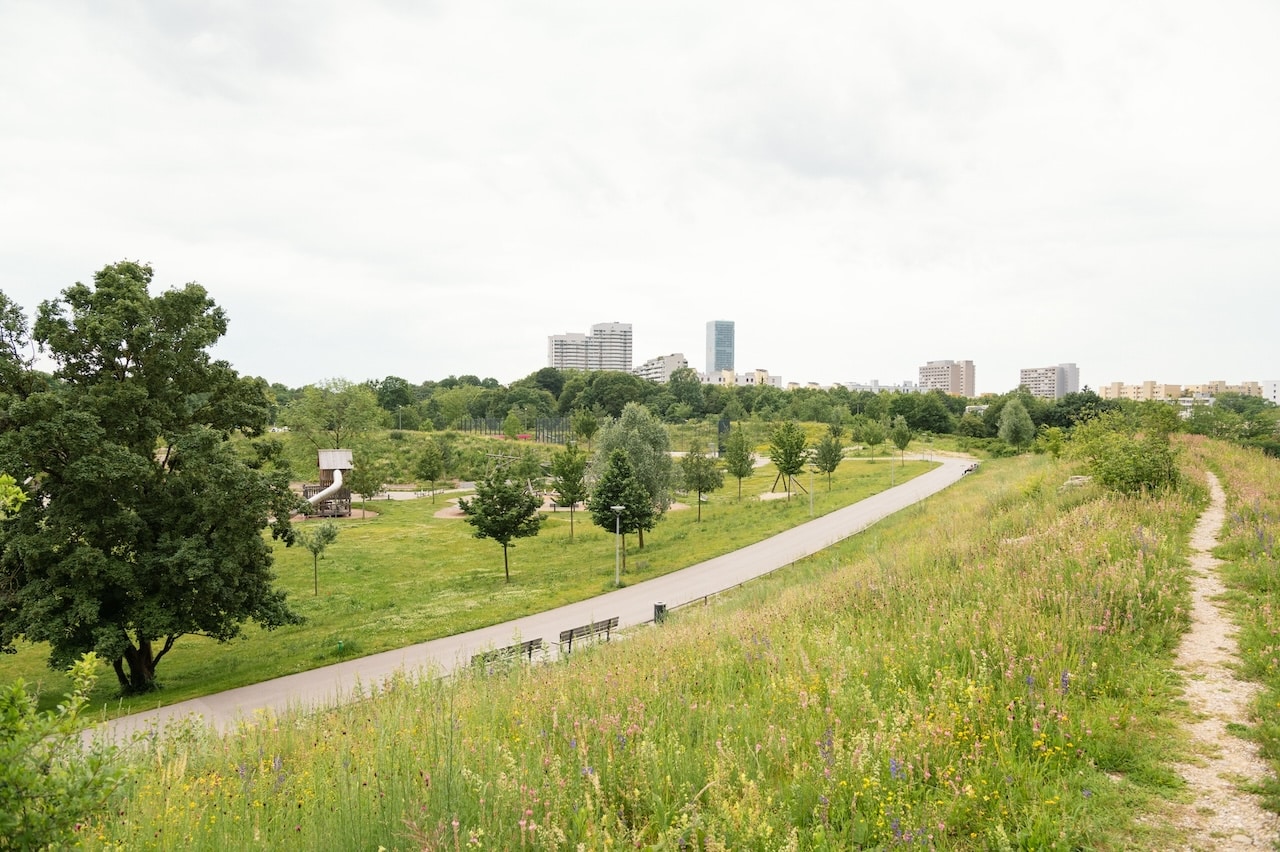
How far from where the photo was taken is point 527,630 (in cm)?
2008

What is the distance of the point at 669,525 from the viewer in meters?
40.8

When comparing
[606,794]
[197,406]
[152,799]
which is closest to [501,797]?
[606,794]

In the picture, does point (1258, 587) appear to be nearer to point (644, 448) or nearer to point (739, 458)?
point (644, 448)

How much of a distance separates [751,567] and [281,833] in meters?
24.0

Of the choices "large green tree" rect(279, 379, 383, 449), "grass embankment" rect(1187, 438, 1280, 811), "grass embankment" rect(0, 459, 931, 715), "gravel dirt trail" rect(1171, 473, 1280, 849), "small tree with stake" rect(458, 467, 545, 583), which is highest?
"large green tree" rect(279, 379, 383, 449)

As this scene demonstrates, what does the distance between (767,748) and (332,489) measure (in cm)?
5036

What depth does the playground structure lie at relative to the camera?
49688 mm

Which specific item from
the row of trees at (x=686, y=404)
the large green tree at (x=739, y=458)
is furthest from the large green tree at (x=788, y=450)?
the row of trees at (x=686, y=404)

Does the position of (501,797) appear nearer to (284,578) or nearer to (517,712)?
(517,712)

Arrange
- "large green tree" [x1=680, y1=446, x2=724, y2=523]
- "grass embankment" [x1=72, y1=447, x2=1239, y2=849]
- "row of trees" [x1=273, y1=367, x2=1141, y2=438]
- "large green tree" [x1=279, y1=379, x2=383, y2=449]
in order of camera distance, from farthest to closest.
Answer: "row of trees" [x1=273, y1=367, x2=1141, y2=438] → "large green tree" [x1=279, y1=379, x2=383, y2=449] → "large green tree" [x1=680, y1=446, x2=724, y2=523] → "grass embankment" [x1=72, y1=447, x2=1239, y2=849]

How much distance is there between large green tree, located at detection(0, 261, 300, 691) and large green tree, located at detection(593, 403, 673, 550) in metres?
21.3

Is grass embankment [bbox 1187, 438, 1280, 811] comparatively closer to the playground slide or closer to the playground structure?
the playground slide

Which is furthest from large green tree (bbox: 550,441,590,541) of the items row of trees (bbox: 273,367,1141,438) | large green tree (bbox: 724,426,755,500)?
row of trees (bbox: 273,367,1141,438)

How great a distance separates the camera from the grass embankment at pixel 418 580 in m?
19.0
